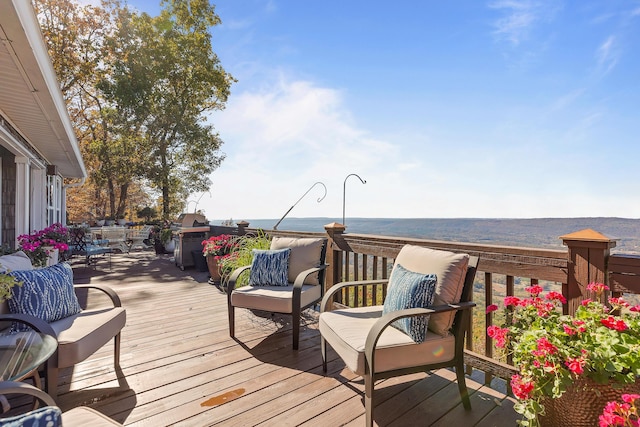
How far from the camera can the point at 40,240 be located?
464 cm

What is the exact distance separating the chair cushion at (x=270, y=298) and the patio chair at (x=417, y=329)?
2.51ft

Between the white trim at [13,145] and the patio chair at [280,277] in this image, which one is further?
the white trim at [13,145]

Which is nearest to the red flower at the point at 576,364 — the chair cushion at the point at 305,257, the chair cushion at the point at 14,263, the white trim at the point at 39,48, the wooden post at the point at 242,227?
the chair cushion at the point at 305,257

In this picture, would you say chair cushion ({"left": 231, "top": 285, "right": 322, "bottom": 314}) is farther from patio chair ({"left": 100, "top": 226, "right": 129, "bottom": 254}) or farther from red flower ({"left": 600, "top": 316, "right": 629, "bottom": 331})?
patio chair ({"left": 100, "top": 226, "right": 129, "bottom": 254})

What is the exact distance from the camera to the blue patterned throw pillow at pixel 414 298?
187 cm

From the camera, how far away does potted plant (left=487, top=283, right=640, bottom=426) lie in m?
1.30

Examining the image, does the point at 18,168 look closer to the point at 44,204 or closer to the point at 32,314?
the point at 44,204

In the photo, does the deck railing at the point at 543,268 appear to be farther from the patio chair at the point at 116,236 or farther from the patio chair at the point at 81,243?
the patio chair at the point at 116,236

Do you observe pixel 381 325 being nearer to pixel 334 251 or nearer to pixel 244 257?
pixel 334 251

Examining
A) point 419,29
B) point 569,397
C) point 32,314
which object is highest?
point 419,29

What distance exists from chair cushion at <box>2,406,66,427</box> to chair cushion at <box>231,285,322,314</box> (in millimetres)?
2049

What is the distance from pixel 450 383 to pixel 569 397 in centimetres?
93

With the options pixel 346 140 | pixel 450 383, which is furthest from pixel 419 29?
pixel 450 383

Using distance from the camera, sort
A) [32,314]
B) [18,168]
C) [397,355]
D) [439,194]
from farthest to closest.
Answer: [439,194] → [18,168] → [32,314] → [397,355]
